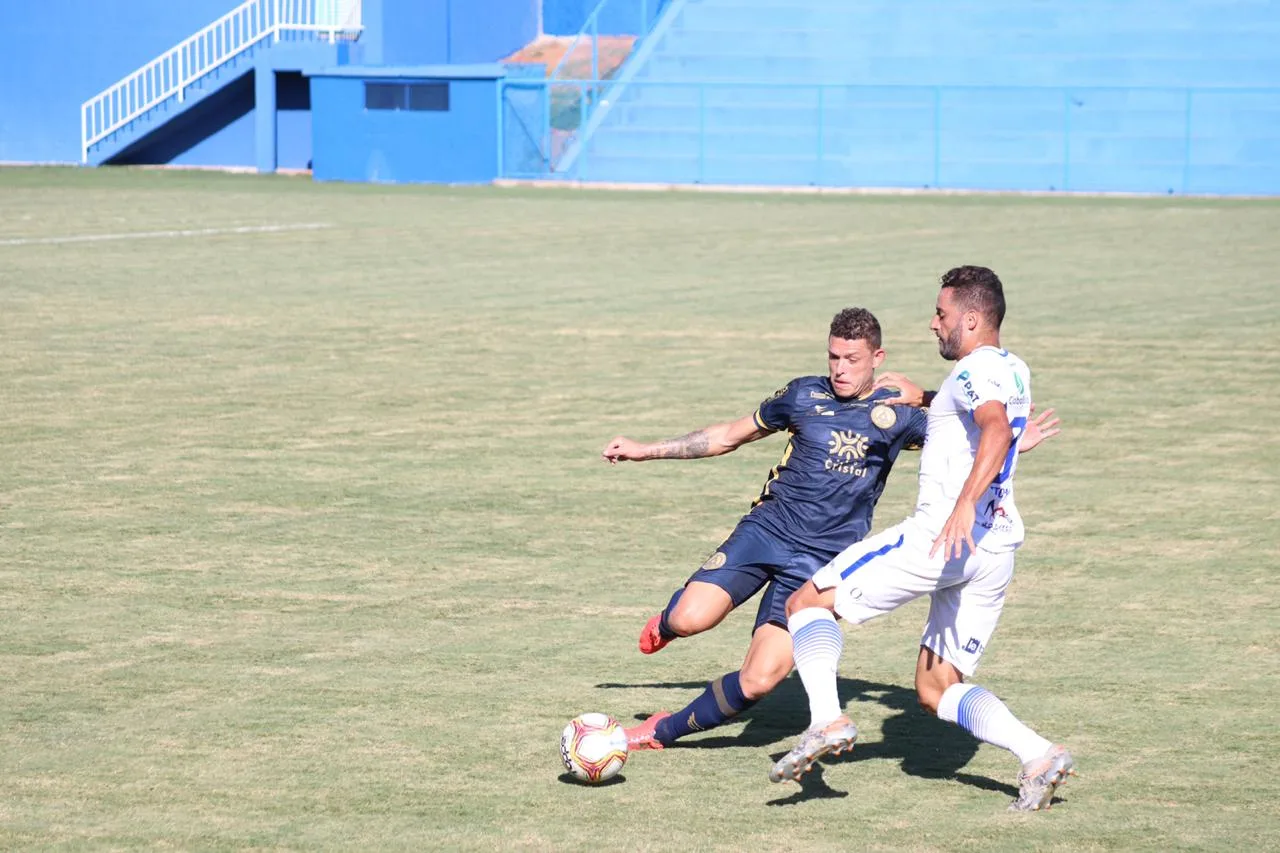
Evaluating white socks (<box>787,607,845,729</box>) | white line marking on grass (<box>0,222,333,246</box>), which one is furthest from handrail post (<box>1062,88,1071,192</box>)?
white socks (<box>787,607,845,729</box>)

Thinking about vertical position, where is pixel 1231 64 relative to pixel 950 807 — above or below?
above

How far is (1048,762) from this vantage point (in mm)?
6461

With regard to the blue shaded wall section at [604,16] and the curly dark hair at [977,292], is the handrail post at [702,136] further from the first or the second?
the curly dark hair at [977,292]

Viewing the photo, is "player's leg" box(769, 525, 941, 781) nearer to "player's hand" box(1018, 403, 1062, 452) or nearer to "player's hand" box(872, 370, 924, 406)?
"player's hand" box(1018, 403, 1062, 452)

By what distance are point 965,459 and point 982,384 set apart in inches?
12.8

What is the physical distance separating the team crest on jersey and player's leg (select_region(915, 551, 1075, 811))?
0.79 metres

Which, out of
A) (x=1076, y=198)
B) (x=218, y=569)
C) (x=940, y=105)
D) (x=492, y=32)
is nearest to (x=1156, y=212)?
(x=1076, y=198)

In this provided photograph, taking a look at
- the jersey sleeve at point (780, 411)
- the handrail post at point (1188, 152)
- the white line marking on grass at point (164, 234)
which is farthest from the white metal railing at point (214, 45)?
the jersey sleeve at point (780, 411)

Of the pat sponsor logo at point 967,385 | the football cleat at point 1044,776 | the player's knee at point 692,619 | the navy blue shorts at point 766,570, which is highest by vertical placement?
the pat sponsor logo at point 967,385

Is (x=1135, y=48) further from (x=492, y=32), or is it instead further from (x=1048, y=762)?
(x=1048, y=762)

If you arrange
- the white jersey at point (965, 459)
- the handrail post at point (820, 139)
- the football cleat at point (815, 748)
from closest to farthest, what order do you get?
the football cleat at point (815, 748) → the white jersey at point (965, 459) → the handrail post at point (820, 139)

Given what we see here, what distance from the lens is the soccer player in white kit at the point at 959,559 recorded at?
21.3ft

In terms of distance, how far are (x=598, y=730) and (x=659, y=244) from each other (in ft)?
74.9

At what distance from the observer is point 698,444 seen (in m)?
7.82
